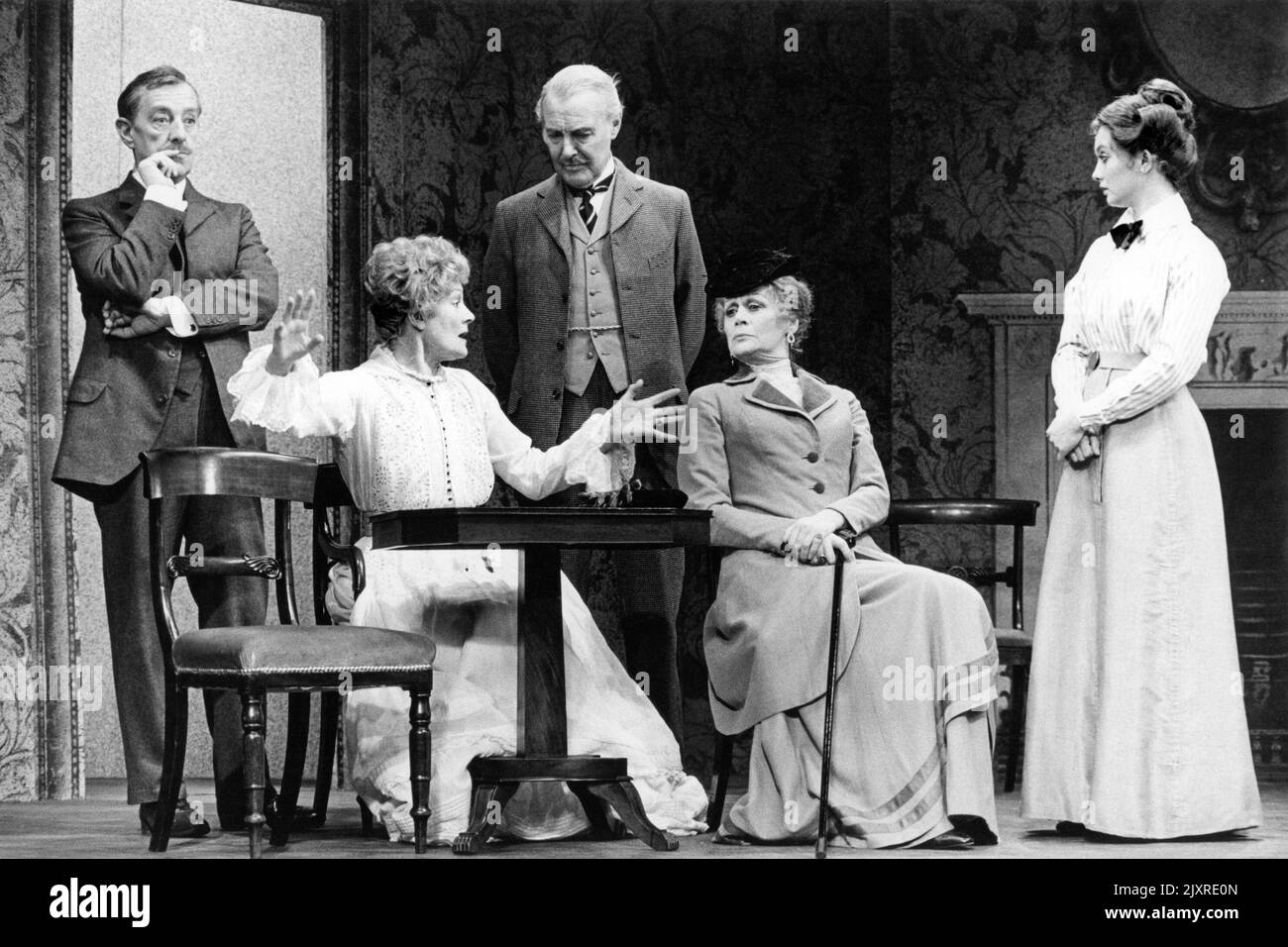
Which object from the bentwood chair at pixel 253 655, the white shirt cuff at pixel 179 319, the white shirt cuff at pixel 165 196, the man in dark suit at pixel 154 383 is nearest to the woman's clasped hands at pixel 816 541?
the bentwood chair at pixel 253 655

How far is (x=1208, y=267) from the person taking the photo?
172 inches

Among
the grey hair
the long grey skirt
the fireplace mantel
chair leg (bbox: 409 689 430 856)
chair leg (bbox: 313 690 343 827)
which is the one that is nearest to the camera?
chair leg (bbox: 409 689 430 856)

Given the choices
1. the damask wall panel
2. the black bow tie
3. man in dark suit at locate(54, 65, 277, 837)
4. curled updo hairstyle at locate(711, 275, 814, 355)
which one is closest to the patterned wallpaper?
man in dark suit at locate(54, 65, 277, 837)

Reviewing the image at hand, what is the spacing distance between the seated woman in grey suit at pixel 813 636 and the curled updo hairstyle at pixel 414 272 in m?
0.67

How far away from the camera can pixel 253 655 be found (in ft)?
13.0

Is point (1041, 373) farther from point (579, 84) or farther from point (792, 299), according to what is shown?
point (579, 84)

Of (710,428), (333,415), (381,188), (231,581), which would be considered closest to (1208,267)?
(710,428)

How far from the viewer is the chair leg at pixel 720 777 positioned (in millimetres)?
4605

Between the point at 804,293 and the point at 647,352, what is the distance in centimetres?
57

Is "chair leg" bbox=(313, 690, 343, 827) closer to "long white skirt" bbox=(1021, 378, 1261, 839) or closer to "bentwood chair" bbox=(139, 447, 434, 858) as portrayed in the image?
"bentwood chair" bbox=(139, 447, 434, 858)

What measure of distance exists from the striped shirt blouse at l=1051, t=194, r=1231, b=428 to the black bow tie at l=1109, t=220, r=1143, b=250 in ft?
0.04

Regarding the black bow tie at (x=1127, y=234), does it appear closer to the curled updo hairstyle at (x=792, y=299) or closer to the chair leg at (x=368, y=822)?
the curled updo hairstyle at (x=792, y=299)

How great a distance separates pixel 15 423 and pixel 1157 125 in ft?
11.3

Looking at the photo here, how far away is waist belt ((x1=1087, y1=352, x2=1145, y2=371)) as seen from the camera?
4418 mm
